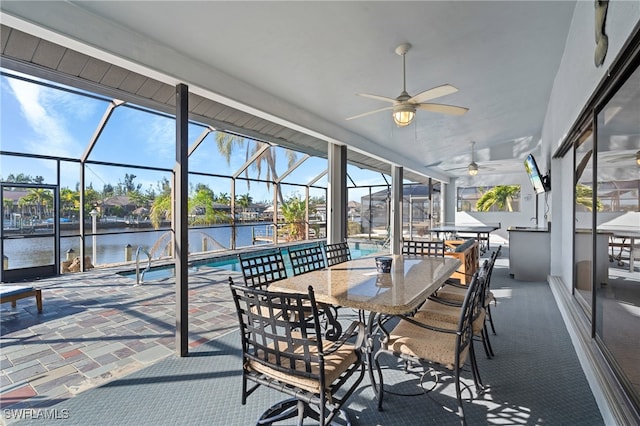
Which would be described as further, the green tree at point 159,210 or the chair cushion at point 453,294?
the green tree at point 159,210

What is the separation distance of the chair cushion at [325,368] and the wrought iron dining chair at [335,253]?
1767mm

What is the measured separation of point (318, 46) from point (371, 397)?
2.96 m

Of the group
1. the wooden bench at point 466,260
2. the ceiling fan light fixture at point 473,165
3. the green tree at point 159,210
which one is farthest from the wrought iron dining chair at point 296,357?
the ceiling fan light fixture at point 473,165

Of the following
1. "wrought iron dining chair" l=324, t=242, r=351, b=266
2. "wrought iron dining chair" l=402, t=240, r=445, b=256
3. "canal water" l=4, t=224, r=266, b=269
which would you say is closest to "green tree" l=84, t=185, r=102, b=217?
"canal water" l=4, t=224, r=266, b=269

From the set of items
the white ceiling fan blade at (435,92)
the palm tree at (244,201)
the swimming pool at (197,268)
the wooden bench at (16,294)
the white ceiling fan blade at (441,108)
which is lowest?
the swimming pool at (197,268)

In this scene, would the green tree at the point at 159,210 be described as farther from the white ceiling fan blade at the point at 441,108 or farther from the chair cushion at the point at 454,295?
the chair cushion at the point at 454,295

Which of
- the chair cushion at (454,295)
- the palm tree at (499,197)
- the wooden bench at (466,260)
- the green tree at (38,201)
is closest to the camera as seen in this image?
the chair cushion at (454,295)

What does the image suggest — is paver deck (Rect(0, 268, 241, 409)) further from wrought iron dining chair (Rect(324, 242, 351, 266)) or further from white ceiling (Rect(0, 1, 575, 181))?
white ceiling (Rect(0, 1, 575, 181))

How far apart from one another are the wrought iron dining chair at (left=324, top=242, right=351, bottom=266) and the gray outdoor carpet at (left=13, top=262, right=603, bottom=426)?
1.29 meters

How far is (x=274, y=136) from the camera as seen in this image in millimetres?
6770

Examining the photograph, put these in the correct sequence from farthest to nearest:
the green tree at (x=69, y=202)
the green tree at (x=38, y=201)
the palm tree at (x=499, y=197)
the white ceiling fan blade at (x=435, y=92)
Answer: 1. the palm tree at (x=499, y=197)
2. the green tree at (x=69, y=202)
3. the green tree at (x=38, y=201)
4. the white ceiling fan blade at (x=435, y=92)

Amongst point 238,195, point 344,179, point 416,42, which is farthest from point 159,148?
point 416,42

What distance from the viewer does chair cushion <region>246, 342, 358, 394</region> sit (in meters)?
1.58

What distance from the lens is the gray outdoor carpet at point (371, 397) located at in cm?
195
